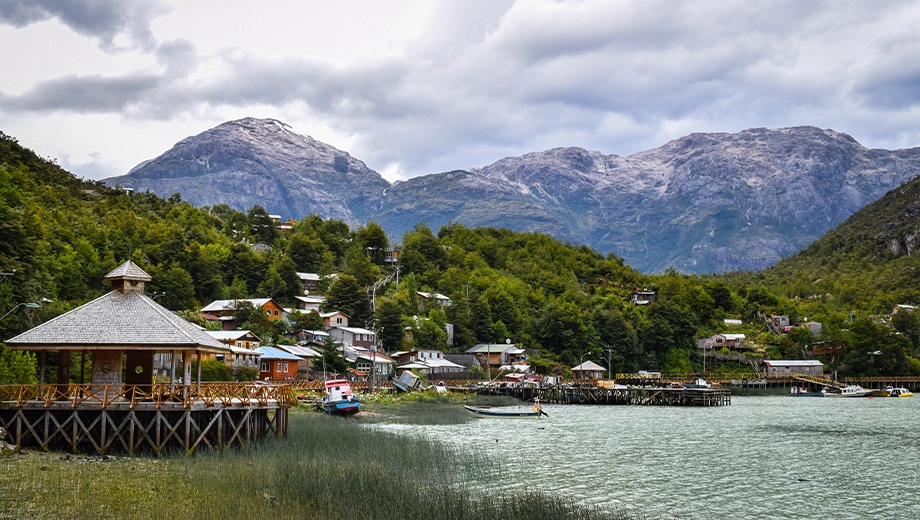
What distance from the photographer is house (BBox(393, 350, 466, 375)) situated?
100375 mm

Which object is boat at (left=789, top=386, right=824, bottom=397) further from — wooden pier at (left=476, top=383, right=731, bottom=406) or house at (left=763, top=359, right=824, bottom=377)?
wooden pier at (left=476, top=383, right=731, bottom=406)

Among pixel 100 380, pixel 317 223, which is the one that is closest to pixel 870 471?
pixel 100 380

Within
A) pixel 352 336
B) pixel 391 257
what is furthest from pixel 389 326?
pixel 391 257

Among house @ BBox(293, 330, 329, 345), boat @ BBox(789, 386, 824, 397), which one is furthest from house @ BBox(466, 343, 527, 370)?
boat @ BBox(789, 386, 824, 397)

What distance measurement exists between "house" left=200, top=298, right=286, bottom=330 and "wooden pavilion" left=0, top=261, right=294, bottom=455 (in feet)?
211

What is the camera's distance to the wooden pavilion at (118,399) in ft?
106

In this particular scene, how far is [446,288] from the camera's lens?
144 metres

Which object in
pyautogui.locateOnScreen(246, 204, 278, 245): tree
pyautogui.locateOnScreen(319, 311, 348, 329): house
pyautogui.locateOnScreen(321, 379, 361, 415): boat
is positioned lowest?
pyautogui.locateOnScreen(321, 379, 361, 415): boat

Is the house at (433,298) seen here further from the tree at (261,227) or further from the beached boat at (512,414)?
the beached boat at (512,414)

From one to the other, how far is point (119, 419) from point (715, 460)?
90.7ft

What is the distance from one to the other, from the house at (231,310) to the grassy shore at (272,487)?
221ft

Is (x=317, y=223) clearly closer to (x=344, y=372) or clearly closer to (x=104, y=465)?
(x=344, y=372)

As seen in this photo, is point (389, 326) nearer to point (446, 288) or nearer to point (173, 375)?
point (446, 288)

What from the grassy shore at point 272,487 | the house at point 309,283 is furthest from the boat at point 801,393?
the grassy shore at point 272,487
